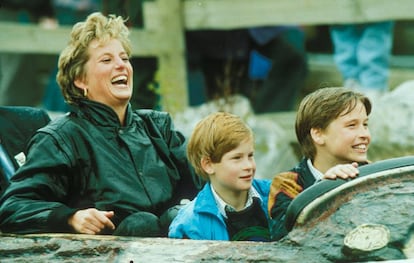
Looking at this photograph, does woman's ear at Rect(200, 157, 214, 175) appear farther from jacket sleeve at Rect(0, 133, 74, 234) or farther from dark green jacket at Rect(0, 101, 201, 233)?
jacket sleeve at Rect(0, 133, 74, 234)

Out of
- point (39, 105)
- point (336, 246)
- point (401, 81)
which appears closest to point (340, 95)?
point (336, 246)

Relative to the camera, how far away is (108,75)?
491 centimetres

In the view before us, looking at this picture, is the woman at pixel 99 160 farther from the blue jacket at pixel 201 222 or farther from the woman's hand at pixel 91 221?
the blue jacket at pixel 201 222

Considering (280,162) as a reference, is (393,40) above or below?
above

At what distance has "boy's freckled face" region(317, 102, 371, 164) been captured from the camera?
4.56 metres

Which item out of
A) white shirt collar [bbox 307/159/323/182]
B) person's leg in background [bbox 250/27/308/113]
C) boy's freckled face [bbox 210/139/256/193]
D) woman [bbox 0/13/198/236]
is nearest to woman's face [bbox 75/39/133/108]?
woman [bbox 0/13/198/236]

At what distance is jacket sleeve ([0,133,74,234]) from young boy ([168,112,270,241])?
450mm

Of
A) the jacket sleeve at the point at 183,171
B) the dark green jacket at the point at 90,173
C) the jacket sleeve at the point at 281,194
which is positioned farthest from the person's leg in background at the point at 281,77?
the jacket sleeve at the point at 281,194

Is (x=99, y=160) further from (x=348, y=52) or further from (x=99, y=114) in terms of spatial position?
(x=348, y=52)

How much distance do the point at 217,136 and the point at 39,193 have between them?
2.39 ft

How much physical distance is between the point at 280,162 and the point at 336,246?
182 inches

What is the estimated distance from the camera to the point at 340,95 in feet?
15.1

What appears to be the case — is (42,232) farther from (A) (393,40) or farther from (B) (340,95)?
(A) (393,40)

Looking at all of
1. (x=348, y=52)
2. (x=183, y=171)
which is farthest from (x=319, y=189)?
(x=348, y=52)
